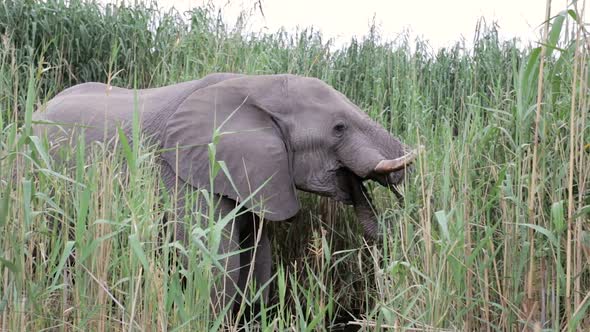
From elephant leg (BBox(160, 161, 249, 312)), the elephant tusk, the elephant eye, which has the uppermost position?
the elephant eye

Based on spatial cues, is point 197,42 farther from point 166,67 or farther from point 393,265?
point 393,265

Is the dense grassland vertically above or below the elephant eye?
below

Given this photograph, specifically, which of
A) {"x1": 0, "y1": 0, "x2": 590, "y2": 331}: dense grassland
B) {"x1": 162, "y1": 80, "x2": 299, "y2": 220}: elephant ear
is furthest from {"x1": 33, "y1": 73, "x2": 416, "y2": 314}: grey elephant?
{"x1": 0, "y1": 0, "x2": 590, "y2": 331}: dense grassland

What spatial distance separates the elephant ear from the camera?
14.8 ft

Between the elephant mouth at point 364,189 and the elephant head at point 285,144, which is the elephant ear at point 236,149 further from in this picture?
the elephant mouth at point 364,189

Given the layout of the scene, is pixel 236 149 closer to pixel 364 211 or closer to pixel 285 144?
→ pixel 285 144

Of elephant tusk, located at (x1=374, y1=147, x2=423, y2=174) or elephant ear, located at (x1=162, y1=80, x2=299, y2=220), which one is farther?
elephant ear, located at (x1=162, y1=80, x2=299, y2=220)

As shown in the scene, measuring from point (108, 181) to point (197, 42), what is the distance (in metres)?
4.51

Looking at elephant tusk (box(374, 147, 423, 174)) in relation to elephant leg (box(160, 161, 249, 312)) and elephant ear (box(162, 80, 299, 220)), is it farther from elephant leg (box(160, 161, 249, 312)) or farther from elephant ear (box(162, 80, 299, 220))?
elephant leg (box(160, 161, 249, 312))

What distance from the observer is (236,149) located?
15.0 ft

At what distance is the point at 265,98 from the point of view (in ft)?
15.5

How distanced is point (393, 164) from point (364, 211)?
1.35ft

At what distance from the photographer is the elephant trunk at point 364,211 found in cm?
462

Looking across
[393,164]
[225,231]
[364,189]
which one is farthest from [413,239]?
[364,189]
